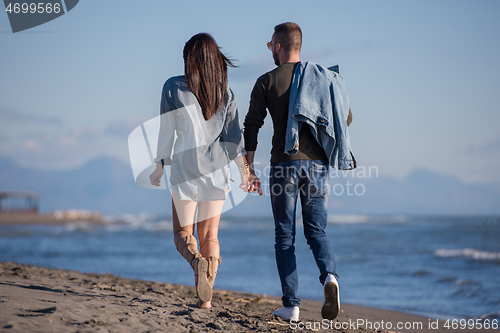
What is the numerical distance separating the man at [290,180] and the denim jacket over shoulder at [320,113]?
0.18 ft

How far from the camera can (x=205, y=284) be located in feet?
8.02

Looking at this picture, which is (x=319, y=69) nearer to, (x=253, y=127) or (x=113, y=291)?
(x=253, y=127)

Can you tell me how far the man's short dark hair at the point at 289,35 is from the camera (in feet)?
8.52

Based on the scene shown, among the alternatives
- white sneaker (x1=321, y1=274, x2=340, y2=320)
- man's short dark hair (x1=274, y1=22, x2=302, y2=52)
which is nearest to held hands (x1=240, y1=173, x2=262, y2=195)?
white sneaker (x1=321, y1=274, x2=340, y2=320)

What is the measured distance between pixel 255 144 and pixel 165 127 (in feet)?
2.15

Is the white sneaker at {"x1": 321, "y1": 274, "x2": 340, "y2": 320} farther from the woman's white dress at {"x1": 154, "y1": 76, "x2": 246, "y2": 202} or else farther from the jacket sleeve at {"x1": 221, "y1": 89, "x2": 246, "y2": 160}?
the jacket sleeve at {"x1": 221, "y1": 89, "x2": 246, "y2": 160}

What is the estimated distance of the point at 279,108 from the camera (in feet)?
8.49

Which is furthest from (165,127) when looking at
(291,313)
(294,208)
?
(291,313)

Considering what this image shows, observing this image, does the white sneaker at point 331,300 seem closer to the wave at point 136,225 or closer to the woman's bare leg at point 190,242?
the woman's bare leg at point 190,242

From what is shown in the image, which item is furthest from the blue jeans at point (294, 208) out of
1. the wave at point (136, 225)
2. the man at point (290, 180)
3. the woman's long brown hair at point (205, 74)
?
the wave at point (136, 225)

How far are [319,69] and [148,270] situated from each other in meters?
6.23

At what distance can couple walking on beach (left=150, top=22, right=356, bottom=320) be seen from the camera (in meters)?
2.51

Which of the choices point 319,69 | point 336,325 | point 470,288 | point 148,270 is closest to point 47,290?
point 336,325

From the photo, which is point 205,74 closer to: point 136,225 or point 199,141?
point 199,141
